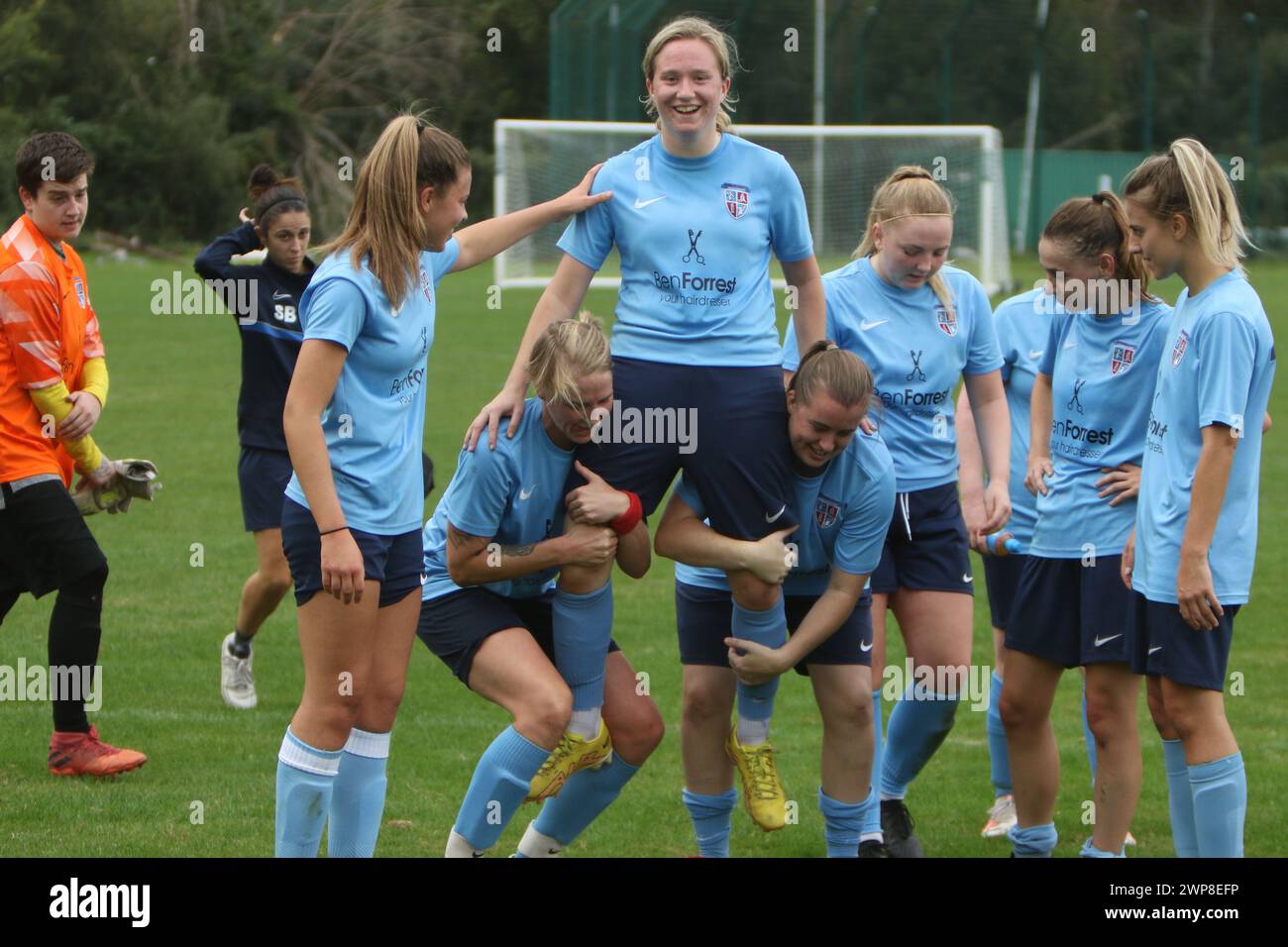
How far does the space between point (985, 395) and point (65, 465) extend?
3326 mm

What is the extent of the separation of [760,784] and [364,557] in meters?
1.46

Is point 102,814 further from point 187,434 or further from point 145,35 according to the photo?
point 145,35

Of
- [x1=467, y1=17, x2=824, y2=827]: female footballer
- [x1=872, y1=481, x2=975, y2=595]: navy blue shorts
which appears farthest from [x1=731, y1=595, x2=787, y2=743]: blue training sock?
[x1=872, y1=481, x2=975, y2=595]: navy blue shorts

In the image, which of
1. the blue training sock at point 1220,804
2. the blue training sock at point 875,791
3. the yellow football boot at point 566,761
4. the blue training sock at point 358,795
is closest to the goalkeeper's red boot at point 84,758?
the blue training sock at point 358,795

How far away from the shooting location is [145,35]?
3862 centimetres

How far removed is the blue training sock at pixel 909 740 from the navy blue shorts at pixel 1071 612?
56 cm

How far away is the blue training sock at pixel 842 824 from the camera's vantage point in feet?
15.7

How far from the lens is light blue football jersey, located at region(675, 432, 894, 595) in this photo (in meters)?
4.65

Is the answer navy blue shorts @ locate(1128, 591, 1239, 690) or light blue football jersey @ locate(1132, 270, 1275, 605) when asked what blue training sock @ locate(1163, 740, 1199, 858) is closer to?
navy blue shorts @ locate(1128, 591, 1239, 690)

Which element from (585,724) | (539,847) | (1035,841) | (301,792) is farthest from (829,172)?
(301,792)

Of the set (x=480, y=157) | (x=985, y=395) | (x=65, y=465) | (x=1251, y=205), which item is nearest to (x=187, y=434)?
(x=65, y=465)

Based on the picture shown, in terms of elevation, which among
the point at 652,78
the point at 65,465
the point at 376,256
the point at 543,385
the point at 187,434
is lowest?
the point at 187,434
